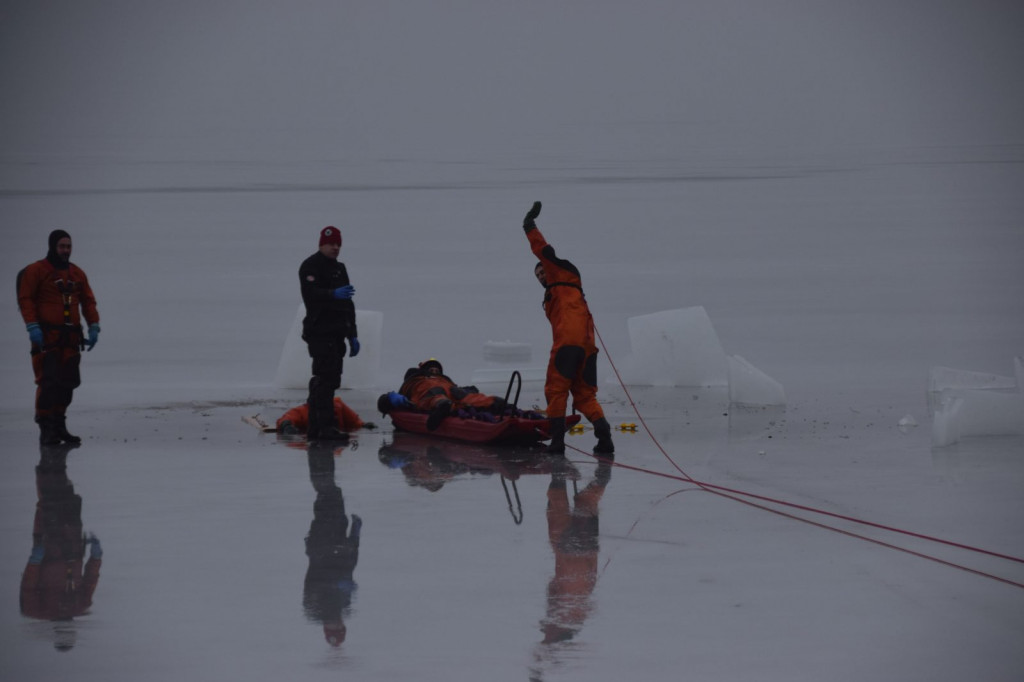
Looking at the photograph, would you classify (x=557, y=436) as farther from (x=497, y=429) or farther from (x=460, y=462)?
(x=460, y=462)

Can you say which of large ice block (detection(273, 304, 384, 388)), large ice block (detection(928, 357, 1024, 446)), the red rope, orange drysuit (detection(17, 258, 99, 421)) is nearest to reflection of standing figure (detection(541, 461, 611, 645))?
the red rope

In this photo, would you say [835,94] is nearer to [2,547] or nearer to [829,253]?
[829,253]

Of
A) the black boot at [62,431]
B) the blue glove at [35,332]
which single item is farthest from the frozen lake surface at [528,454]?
the blue glove at [35,332]

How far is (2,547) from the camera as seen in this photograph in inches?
214

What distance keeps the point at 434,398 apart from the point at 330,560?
3.60 metres

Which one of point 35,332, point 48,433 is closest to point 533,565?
point 48,433

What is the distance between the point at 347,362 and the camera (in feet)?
36.3

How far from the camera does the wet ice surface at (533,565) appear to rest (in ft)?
13.1

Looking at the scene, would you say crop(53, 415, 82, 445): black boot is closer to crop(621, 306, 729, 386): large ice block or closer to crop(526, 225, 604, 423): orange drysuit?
crop(526, 225, 604, 423): orange drysuit

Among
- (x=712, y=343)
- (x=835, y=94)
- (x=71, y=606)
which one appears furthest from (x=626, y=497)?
(x=835, y=94)

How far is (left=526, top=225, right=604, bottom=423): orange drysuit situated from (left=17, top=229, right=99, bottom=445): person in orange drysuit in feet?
10.0

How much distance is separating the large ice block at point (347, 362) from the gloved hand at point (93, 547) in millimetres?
5287

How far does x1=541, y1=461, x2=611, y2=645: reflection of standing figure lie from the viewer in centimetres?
435

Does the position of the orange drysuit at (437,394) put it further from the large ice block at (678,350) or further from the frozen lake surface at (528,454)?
the large ice block at (678,350)
